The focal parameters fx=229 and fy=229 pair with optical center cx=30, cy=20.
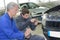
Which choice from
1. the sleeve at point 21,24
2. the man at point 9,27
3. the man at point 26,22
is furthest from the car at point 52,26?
the man at point 9,27

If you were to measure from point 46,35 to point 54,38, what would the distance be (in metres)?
0.26

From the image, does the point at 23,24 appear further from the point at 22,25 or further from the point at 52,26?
the point at 52,26

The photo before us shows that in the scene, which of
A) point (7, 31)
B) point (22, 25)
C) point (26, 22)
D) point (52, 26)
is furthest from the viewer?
point (52, 26)

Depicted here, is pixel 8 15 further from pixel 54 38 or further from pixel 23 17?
pixel 54 38

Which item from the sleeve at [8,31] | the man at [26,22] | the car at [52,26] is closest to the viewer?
the sleeve at [8,31]

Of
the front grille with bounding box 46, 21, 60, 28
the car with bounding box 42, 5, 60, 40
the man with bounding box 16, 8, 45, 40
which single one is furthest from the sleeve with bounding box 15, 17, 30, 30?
the front grille with bounding box 46, 21, 60, 28

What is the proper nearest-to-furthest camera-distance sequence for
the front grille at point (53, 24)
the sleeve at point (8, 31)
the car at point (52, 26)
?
the sleeve at point (8, 31) → the car at point (52, 26) → the front grille at point (53, 24)

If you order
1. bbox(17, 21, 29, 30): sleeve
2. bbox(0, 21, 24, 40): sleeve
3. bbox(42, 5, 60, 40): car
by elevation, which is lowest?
bbox(42, 5, 60, 40): car

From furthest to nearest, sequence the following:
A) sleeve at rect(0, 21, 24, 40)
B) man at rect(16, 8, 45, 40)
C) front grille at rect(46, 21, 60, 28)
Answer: front grille at rect(46, 21, 60, 28)
man at rect(16, 8, 45, 40)
sleeve at rect(0, 21, 24, 40)

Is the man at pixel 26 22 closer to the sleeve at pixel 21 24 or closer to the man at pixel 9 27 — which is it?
the sleeve at pixel 21 24

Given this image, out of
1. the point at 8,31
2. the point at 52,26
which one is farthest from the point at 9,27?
the point at 52,26

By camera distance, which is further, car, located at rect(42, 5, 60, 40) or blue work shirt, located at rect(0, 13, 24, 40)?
car, located at rect(42, 5, 60, 40)

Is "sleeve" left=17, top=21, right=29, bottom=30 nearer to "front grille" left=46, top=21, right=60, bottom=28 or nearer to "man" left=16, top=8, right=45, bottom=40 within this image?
"man" left=16, top=8, right=45, bottom=40

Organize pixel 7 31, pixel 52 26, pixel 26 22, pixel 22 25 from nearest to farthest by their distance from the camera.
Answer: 1. pixel 7 31
2. pixel 22 25
3. pixel 26 22
4. pixel 52 26
